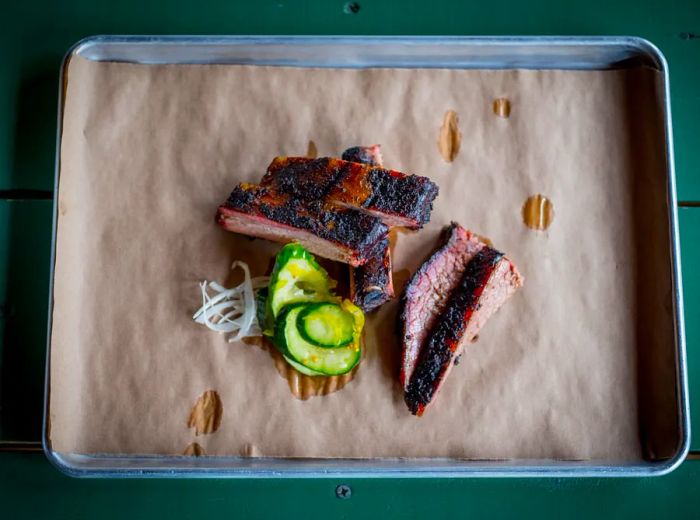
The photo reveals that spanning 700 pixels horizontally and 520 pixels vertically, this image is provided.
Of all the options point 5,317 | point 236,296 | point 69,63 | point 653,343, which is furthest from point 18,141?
point 653,343

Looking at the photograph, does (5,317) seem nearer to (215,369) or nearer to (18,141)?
(18,141)

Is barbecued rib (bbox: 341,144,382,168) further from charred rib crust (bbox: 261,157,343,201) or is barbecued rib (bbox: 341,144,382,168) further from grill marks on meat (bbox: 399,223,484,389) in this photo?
grill marks on meat (bbox: 399,223,484,389)

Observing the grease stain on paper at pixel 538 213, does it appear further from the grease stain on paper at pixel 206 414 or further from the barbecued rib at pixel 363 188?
the grease stain on paper at pixel 206 414

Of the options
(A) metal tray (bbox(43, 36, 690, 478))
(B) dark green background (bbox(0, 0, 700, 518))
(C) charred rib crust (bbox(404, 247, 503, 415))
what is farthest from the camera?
(B) dark green background (bbox(0, 0, 700, 518))

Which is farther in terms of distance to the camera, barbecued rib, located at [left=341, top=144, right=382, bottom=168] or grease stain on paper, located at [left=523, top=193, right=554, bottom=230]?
grease stain on paper, located at [left=523, top=193, right=554, bottom=230]

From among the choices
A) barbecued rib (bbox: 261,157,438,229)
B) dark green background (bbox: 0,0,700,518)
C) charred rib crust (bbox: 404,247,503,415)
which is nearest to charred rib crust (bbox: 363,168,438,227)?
barbecued rib (bbox: 261,157,438,229)

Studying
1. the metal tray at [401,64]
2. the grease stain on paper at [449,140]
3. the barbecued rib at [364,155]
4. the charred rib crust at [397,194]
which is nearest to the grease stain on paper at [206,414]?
the metal tray at [401,64]

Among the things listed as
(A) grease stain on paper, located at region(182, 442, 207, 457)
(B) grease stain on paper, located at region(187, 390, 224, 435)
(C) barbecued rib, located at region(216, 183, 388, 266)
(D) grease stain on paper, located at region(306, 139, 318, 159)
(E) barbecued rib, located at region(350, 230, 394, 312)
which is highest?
(D) grease stain on paper, located at region(306, 139, 318, 159)

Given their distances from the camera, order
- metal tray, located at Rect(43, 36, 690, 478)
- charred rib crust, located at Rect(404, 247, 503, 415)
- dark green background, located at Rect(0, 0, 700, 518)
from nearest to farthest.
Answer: metal tray, located at Rect(43, 36, 690, 478), charred rib crust, located at Rect(404, 247, 503, 415), dark green background, located at Rect(0, 0, 700, 518)

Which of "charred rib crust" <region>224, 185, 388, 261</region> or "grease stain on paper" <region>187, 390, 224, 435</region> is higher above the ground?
"charred rib crust" <region>224, 185, 388, 261</region>
